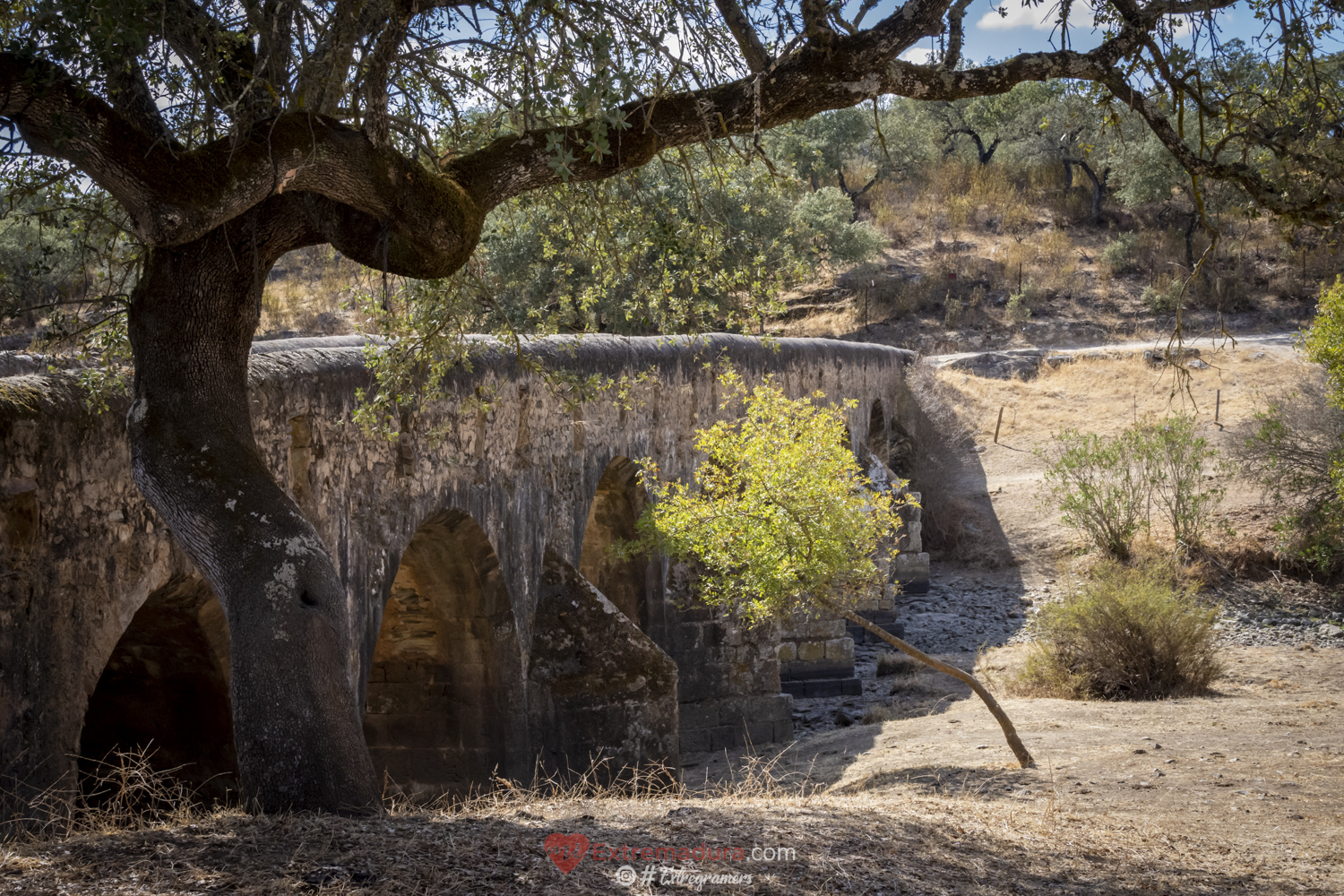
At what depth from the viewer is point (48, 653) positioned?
4207mm

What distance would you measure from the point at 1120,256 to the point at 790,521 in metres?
28.7

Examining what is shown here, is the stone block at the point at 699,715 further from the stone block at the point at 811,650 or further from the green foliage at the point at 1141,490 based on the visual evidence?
the green foliage at the point at 1141,490

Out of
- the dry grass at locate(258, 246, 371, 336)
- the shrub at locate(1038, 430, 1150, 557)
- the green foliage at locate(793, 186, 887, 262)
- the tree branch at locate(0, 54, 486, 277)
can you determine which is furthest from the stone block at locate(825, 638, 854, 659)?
the green foliage at locate(793, 186, 887, 262)

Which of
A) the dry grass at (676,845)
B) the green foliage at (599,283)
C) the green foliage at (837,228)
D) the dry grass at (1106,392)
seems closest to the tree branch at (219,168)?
the green foliage at (599,283)

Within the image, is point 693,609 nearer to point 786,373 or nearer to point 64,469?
point 786,373

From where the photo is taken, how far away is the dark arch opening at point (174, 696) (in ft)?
18.1

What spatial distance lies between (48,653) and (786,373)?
11.5 meters

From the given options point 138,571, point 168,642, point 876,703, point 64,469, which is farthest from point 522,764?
point 876,703

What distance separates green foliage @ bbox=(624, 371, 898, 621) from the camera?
7770 millimetres

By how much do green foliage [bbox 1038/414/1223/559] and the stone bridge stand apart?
6.91m

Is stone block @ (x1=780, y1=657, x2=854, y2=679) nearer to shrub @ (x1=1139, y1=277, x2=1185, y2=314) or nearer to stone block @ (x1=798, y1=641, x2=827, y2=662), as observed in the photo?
stone block @ (x1=798, y1=641, x2=827, y2=662)

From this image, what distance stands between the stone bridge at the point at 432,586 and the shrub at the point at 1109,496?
6.84 m

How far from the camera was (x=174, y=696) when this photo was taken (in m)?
5.89

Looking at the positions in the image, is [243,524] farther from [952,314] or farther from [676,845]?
[952,314]
